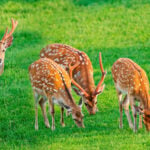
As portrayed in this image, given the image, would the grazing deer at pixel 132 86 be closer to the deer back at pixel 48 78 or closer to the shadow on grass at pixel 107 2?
the deer back at pixel 48 78

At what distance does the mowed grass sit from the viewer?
41.3ft

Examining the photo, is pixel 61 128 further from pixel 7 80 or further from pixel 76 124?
pixel 7 80

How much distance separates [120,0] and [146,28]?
3.31 metres

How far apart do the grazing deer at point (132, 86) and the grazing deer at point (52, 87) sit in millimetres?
981

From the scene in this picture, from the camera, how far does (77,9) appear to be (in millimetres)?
25594

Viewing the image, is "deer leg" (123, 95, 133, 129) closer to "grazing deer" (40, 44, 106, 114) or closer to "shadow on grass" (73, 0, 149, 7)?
"grazing deer" (40, 44, 106, 114)

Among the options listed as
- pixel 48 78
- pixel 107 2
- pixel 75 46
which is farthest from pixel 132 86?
pixel 107 2

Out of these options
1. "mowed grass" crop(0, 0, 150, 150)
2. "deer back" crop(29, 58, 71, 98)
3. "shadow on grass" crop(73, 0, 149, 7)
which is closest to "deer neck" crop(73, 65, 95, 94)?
"mowed grass" crop(0, 0, 150, 150)

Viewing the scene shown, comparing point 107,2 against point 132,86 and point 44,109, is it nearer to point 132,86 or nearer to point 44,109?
point 44,109

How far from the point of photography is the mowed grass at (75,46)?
41.3ft

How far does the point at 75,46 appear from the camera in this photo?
21.4 m

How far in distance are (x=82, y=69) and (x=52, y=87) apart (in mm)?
1745

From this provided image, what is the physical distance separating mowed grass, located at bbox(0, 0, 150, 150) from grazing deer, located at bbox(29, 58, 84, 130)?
0.31m

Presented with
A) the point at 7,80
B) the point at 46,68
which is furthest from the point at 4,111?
the point at 7,80
